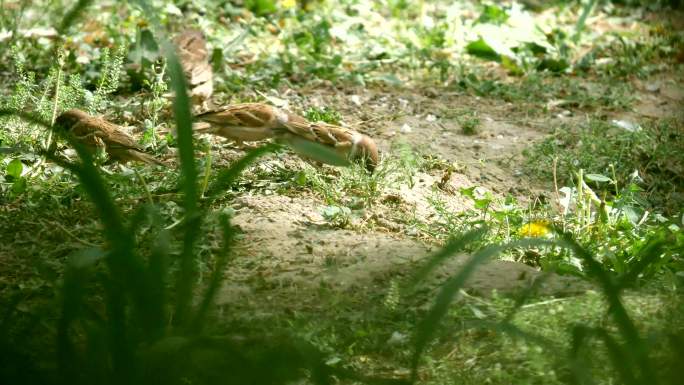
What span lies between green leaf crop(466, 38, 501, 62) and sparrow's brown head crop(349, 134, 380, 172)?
8.89ft

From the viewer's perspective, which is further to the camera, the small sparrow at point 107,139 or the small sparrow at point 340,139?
the small sparrow at point 340,139

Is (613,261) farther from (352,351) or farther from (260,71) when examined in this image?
(260,71)

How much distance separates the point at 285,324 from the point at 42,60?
378 cm

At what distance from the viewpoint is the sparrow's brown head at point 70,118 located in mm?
4781

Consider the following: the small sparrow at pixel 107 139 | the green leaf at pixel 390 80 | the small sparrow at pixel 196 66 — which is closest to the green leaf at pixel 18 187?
the small sparrow at pixel 107 139

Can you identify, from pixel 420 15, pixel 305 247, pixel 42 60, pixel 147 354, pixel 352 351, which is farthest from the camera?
pixel 420 15

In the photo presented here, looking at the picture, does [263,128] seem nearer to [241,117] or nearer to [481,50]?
[241,117]

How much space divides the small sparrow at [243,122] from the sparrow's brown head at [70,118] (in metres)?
0.58

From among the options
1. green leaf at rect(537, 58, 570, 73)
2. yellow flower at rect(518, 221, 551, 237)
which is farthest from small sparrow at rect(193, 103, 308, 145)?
green leaf at rect(537, 58, 570, 73)

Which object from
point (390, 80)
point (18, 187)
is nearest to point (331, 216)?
point (18, 187)

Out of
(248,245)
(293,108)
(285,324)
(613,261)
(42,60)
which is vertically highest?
(42,60)

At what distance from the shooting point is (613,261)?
4082 millimetres

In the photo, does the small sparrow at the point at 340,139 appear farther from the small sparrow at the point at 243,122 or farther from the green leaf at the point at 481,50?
the green leaf at the point at 481,50

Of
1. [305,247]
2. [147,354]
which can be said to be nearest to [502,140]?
[305,247]
